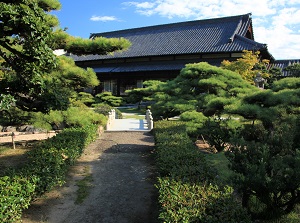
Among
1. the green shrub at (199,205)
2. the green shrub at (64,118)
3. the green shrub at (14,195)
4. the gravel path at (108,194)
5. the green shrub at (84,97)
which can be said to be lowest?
the gravel path at (108,194)

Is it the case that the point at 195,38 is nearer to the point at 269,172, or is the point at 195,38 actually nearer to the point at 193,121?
the point at 193,121

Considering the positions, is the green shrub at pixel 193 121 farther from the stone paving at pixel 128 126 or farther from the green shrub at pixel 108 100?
the green shrub at pixel 108 100

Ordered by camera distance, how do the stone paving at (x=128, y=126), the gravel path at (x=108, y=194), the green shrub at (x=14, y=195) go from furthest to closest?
the stone paving at (x=128, y=126) < the gravel path at (x=108, y=194) < the green shrub at (x=14, y=195)

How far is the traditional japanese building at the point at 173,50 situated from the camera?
27222mm

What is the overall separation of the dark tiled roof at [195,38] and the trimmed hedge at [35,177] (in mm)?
21501

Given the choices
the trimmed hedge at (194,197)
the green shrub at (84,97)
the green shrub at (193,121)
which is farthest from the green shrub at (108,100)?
the trimmed hedge at (194,197)

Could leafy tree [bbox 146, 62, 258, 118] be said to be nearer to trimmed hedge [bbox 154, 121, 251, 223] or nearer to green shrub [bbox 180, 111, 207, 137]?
green shrub [bbox 180, 111, 207, 137]

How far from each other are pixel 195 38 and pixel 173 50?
3039 millimetres

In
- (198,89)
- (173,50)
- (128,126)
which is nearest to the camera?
(198,89)

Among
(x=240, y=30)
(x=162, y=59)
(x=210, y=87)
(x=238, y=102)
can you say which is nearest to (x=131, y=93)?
(x=162, y=59)

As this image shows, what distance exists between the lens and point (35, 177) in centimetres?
505

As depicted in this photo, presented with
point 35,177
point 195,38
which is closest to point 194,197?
point 35,177

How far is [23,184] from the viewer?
4.71 metres

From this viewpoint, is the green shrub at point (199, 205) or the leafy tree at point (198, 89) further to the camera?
the leafy tree at point (198, 89)
